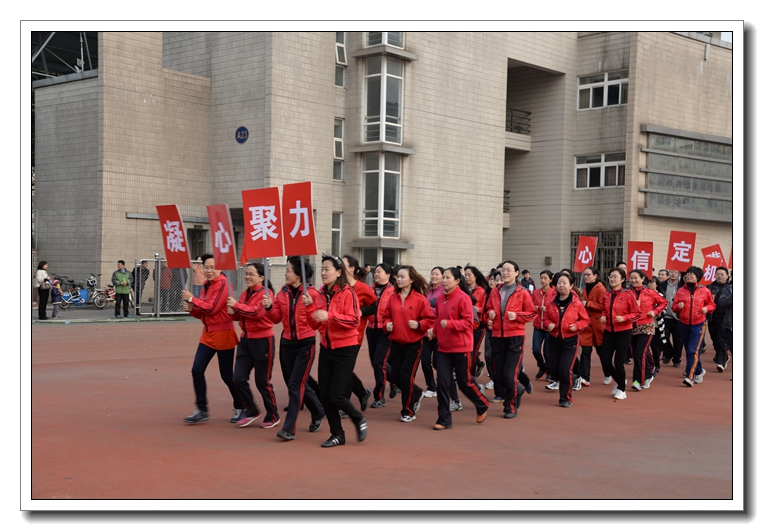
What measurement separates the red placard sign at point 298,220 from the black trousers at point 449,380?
85.9 inches

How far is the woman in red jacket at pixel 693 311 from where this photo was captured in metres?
13.6

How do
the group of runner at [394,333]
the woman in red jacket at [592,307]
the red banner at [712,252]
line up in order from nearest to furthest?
the group of runner at [394,333]
the woman in red jacket at [592,307]
the red banner at [712,252]

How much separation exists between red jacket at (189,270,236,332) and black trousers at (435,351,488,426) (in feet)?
7.70

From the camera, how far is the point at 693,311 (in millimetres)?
13672

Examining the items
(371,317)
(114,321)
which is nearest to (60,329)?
(114,321)

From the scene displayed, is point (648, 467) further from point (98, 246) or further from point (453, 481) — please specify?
point (98, 246)

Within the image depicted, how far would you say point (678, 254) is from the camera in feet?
48.0

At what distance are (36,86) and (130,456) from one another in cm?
2618

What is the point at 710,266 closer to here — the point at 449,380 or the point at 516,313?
the point at 516,313

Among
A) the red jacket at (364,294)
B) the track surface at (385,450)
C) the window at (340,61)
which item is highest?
the window at (340,61)

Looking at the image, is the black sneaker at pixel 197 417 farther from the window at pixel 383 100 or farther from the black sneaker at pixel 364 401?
the window at pixel 383 100

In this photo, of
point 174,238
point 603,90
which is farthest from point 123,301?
point 603,90

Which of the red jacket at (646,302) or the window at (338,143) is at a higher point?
the window at (338,143)

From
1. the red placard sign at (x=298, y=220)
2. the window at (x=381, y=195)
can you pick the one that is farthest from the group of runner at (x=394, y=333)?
the window at (x=381, y=195)
